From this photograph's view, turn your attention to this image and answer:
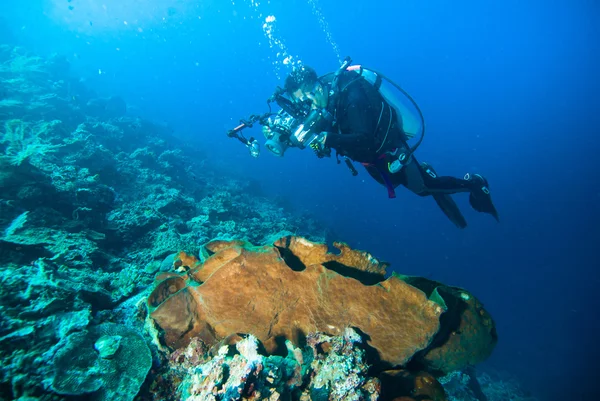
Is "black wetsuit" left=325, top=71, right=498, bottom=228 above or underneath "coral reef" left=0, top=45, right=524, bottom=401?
above

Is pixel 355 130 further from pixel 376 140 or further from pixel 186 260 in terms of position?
pixel 186 260

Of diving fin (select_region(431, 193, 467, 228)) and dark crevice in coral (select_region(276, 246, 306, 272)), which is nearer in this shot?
dark crevice in coral (select_region(276, 246, 306, 272))

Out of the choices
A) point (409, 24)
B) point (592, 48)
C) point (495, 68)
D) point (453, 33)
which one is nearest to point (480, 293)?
point (409, 24)

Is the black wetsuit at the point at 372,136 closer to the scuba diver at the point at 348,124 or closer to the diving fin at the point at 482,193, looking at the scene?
the scuba diver at the point at 348,124

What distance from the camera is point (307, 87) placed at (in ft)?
16.7

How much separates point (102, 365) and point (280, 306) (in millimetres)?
1422

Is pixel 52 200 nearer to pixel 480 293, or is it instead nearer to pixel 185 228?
pixel 185 228

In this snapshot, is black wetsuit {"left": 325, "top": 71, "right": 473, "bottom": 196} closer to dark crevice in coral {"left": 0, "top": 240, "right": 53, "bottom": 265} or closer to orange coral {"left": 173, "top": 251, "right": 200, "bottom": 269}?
orange coral {"left": 173, "top": 251, "right": 200, "bottom": 269}

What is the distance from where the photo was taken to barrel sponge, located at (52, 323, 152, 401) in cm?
178

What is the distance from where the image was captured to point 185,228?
21.4ft

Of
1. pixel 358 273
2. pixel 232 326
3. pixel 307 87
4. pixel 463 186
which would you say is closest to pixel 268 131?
pixel 307 87

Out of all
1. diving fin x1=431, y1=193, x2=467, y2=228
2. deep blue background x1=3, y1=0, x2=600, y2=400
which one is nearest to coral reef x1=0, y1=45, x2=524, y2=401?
diving fin x1=431, y1=193, x2=467, y2=228

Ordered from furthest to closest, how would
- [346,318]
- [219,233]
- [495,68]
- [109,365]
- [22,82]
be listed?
1. [495,68]
2. [22,82]
3. [219,233]
4. [346,318]
5. [109,365]

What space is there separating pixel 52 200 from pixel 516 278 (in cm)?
4629
